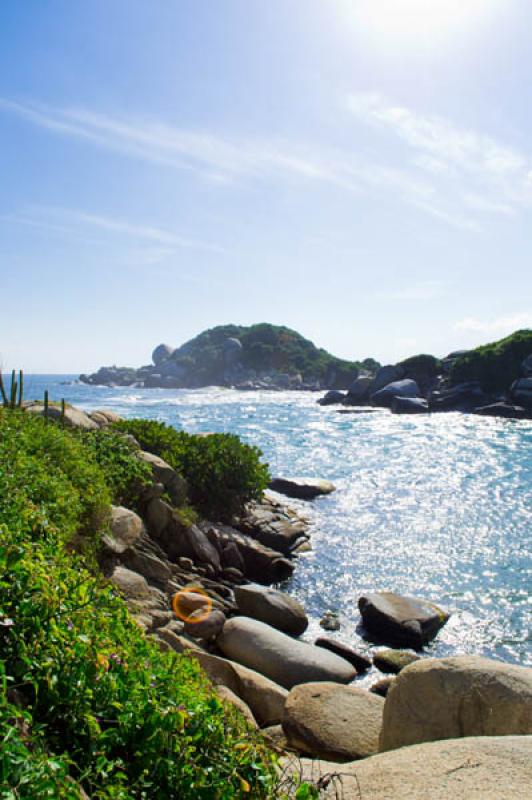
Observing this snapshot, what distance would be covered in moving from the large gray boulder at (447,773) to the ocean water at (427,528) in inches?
300

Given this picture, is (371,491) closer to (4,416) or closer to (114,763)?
(4,416)

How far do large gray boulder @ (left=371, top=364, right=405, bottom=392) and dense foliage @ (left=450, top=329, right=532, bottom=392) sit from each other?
7119 millimetres

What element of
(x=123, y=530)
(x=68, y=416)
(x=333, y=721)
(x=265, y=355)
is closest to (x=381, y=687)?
(x=333, y=721)

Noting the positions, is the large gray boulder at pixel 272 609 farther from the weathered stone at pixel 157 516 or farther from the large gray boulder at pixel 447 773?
the large gray boulder at pixel 447 773

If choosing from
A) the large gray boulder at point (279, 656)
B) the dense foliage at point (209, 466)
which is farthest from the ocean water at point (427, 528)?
the dense foliage at point (209, 466)

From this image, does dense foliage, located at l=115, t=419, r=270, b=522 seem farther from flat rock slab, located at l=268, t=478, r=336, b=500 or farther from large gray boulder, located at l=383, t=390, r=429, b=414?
large gray boulder, located at l=383, t=390, r=429, b=414

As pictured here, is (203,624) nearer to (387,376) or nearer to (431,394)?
(431,394)

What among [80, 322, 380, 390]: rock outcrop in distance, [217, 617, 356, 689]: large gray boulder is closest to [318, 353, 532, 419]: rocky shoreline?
[80, 322, 380, 390]: rock outcrop in distance

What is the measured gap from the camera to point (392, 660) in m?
11.2

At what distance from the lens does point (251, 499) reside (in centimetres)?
1867

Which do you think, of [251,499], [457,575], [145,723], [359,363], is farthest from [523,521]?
[359,363]

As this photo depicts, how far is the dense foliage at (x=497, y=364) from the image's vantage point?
216 feet

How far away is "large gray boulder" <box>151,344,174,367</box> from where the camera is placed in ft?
529

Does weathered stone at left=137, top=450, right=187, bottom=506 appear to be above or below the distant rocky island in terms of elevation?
below
